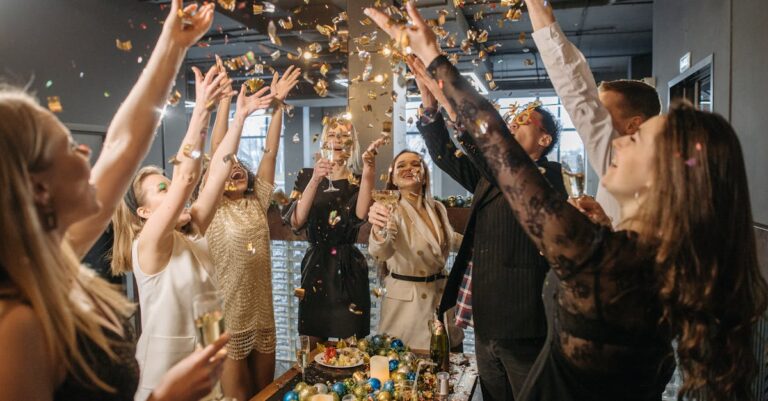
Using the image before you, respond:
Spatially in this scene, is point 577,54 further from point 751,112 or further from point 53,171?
point 751,112

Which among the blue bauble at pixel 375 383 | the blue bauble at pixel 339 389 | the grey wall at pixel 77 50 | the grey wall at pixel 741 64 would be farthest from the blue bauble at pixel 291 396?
the grey wall at pixel 77 50

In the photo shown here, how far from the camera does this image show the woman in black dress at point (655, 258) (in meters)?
1.06

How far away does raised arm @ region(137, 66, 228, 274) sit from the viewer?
1824 millimetres

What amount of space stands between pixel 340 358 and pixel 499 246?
2.60ft

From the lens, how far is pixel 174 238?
2.10m

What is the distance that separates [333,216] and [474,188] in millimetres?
1018

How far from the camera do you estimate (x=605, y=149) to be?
5.67 feet

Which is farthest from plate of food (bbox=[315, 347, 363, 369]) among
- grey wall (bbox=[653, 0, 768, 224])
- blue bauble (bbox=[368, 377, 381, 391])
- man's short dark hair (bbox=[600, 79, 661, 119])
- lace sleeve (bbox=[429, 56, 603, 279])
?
grey wall (bbox=[653, 0, 768, 224])

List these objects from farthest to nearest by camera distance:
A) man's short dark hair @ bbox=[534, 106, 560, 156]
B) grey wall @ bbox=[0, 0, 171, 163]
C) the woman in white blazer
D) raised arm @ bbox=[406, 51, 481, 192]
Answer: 1. grey wall @ bbox=[0, 0, 171, 163]
2. the woman in white blazer
3. man's short dark hair @ bbox=[534, 106, 560, 156]
4. raised arm @ bbox=[406, 51, 481, 192]

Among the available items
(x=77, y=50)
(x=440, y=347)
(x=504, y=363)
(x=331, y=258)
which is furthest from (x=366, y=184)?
(x=77, y=50)

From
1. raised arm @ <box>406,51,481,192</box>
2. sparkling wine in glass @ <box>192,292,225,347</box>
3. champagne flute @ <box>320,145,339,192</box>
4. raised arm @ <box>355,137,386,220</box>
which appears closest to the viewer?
sparkling wine in glass @ <box>192,292,225,347</box>

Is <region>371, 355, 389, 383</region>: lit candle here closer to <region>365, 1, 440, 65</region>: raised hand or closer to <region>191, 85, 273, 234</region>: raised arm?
<region>191, 85, 273, 234</region>: raised arm

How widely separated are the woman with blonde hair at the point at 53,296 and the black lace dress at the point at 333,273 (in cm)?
215

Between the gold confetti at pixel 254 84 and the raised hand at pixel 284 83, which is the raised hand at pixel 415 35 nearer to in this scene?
the gold confetti at pixel 254 84
